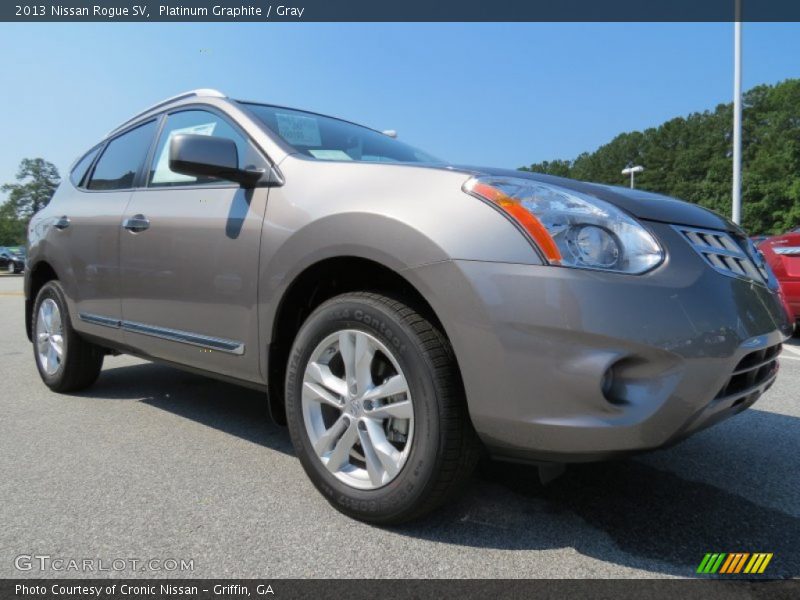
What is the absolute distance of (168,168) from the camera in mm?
2992

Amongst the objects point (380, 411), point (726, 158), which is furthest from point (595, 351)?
point (726, 158)

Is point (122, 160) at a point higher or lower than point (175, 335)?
higher

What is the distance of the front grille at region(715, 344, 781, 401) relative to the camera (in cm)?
173

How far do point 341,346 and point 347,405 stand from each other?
20 centimetres

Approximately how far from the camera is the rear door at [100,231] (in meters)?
3.17

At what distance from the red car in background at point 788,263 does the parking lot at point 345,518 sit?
9.49 feet

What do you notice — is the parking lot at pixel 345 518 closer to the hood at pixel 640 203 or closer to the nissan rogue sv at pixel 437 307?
the nissan rogue sv at pixel 437 307

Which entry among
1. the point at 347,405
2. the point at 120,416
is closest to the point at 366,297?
the point at 347,405

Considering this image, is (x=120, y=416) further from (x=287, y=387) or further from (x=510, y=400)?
(x=510, y=400)

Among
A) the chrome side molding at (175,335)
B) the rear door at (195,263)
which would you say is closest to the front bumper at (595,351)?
the rear door at (195,263)

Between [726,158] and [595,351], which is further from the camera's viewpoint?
[726,158]

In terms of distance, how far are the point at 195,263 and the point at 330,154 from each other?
0.77 meters

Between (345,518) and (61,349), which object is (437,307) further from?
(61,349)

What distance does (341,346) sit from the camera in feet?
6.75
